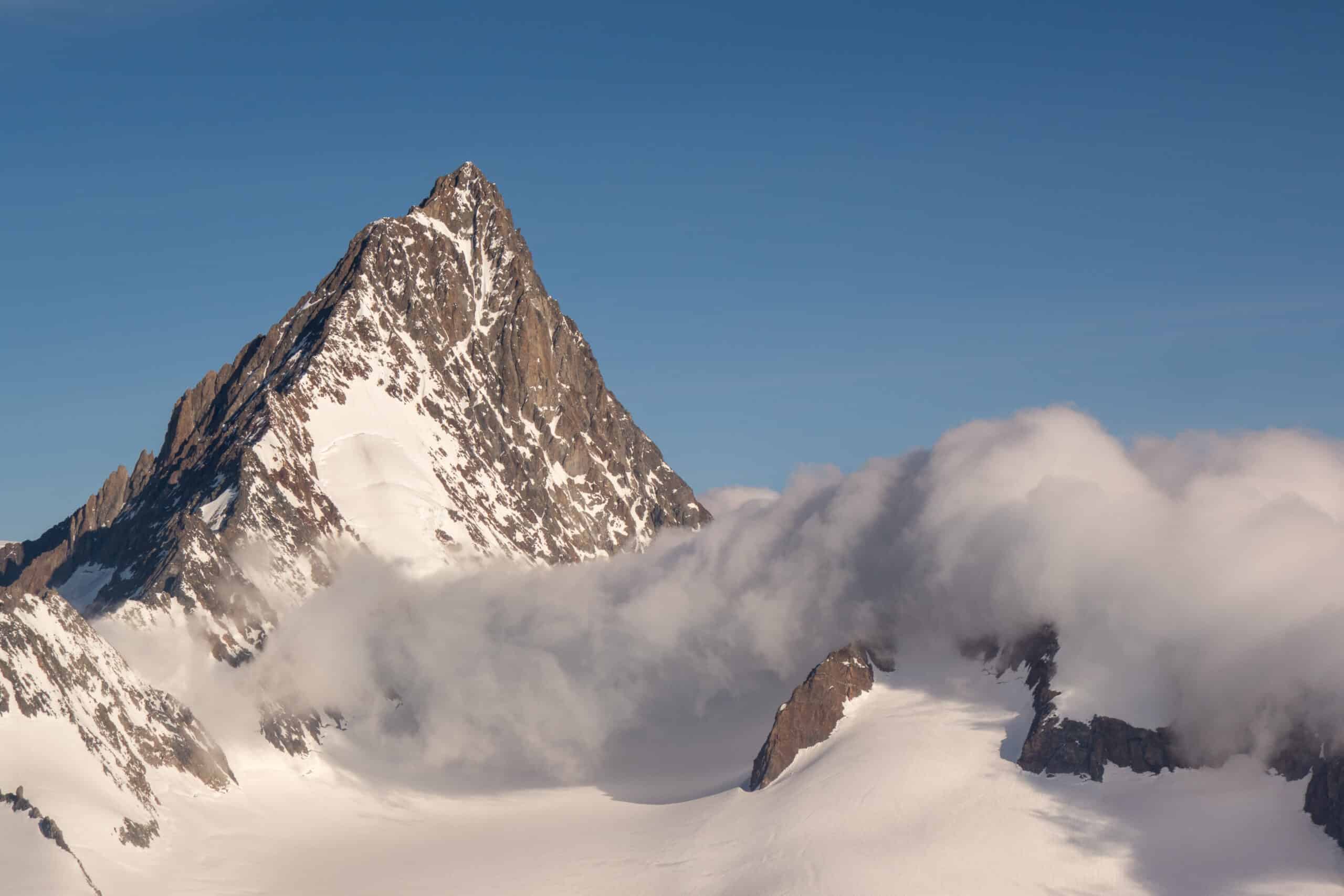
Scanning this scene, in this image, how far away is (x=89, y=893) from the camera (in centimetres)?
19550

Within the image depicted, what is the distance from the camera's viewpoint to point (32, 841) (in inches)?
7756

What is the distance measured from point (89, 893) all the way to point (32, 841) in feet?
24.7
